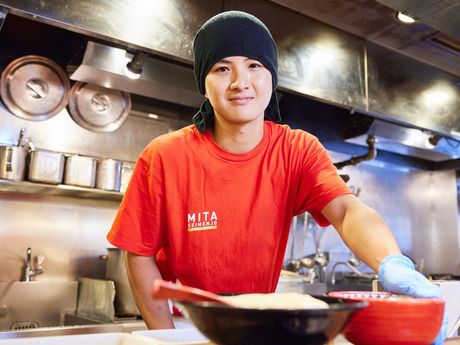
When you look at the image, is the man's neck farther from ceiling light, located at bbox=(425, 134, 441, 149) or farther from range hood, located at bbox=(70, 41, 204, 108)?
ceiling light, located at bbox=(425, 134, 441, 149)

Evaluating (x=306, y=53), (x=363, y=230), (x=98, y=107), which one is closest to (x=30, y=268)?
(x=98, y=107)

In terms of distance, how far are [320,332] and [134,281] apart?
2.72 feet

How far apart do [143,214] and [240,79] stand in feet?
1.55

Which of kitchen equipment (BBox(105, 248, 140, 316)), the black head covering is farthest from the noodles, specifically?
kitchen equipment (BBox(105, 248, 140, 316))

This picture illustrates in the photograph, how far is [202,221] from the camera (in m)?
1.33

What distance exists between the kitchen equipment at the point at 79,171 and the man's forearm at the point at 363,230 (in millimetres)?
2168

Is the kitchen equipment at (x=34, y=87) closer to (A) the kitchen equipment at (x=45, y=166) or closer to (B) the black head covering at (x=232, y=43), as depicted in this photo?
(A) the kitchen equipment at (x=45, y=166)

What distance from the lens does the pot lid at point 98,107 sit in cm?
341

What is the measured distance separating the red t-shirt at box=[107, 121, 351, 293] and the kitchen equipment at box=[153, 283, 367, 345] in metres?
0.70

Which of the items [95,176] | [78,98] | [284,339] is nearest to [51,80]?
[78,98]

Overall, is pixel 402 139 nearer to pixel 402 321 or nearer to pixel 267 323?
pixel 402 321

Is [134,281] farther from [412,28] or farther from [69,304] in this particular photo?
[412,28]

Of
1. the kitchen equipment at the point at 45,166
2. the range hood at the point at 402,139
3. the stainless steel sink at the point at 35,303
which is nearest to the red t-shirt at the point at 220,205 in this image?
the kitchen equipment at the point at 45,166

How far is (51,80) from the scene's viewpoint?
329cm
